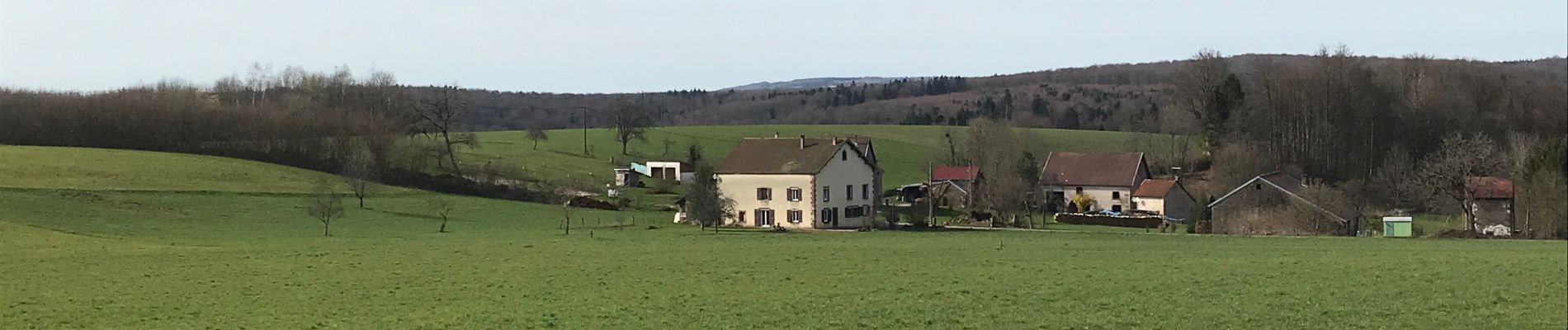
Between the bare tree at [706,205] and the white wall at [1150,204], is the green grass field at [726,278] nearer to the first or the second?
the bare tree at [706,205]

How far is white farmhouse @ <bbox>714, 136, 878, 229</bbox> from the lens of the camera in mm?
54281

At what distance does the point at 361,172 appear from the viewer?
198 feet

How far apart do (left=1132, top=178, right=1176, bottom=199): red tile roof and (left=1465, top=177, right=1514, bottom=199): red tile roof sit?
57.3 feet

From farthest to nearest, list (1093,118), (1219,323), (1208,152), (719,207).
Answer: (1093,118) < (1208,152) < (719,207) < (1219,323)

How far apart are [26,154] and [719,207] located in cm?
3574

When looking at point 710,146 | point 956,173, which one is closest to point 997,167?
point 956,173

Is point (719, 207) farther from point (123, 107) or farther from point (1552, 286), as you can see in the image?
point (123, 107)

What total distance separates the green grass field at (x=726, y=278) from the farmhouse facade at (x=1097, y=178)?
2543 centimetres

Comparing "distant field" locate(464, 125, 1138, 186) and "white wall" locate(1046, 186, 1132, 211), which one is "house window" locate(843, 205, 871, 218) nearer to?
"white wall" locate(1046, 186, 1132, 211)

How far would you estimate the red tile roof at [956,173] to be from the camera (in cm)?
7469

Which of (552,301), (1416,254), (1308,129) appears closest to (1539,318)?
(1416,254)

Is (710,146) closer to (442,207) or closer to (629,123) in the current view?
(629,123)

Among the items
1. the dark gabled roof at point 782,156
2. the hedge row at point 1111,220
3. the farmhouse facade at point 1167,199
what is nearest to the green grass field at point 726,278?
the dark gabled roof at point 782,156

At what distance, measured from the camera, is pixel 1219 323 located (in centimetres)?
2048
